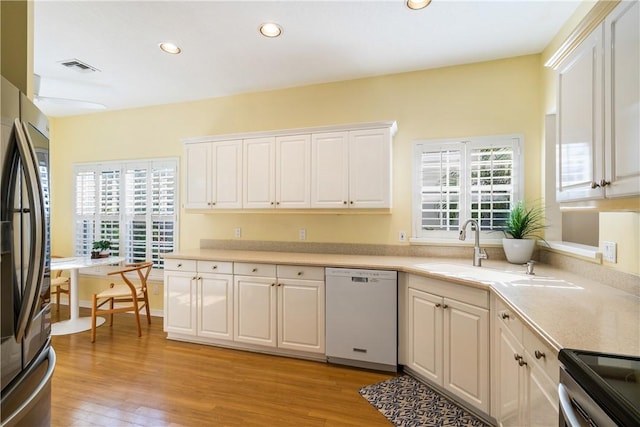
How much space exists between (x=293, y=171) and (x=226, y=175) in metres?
0.82

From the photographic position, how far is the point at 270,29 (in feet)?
7.82

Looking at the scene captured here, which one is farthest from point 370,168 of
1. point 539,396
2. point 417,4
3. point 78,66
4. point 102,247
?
point 102,247

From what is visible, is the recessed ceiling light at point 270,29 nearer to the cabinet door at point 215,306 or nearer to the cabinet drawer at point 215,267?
the cabinet drawer at point 215,267

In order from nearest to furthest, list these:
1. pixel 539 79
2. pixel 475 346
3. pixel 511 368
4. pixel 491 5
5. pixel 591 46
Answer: pixel 591 46, pixel 511 368, pixel 475 346, pixel 491 5, pixel 539 79

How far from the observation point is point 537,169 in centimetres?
274

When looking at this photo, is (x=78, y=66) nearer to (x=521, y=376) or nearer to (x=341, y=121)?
(x=341, y=121)

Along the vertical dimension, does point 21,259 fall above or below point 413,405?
above

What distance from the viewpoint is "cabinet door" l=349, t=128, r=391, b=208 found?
9.32 ft

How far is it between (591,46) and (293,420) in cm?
270

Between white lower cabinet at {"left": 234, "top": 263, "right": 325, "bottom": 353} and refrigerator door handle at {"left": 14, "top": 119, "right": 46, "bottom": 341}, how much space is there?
6.33ft

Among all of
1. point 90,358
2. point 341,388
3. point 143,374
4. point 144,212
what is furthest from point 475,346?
point 144,212

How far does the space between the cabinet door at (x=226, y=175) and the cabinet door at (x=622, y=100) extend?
295cm

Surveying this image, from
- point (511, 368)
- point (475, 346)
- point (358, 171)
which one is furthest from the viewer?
point (358, 171)

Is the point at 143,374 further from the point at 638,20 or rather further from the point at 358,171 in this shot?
the point at 638,20
